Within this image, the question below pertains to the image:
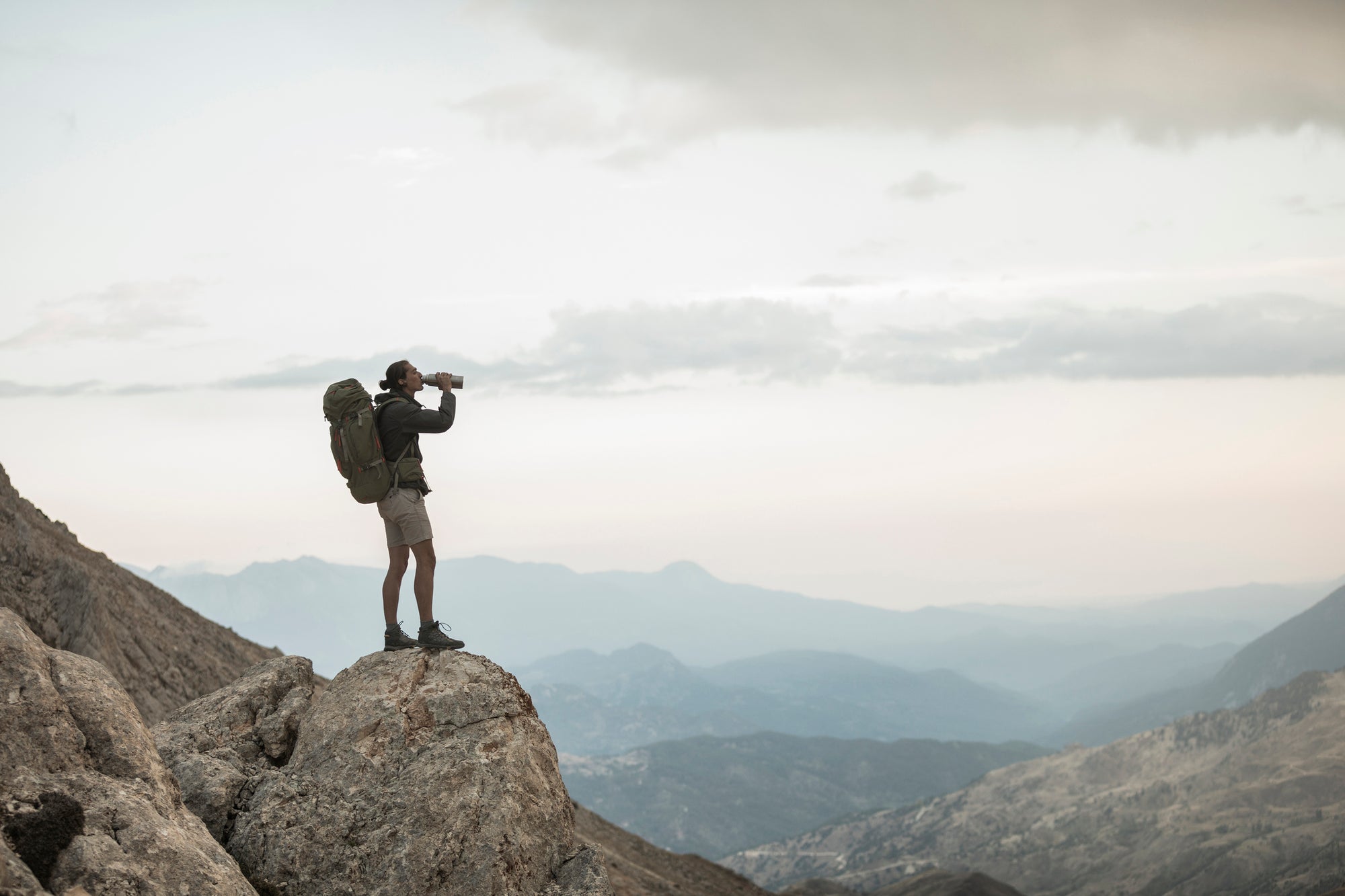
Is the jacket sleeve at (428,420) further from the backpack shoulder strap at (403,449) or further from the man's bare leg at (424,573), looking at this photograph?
the man's bare leg at (424,573)

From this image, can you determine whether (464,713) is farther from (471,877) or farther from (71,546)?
(71,546)

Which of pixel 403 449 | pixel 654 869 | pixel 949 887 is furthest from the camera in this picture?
pixel 949 887

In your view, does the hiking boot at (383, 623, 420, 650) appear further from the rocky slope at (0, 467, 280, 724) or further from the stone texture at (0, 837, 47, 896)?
the rocky slope at (0, 467, 280, 724)

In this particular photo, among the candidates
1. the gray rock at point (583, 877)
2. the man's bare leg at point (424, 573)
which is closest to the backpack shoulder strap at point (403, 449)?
the man's bare leg at point (424, 573)

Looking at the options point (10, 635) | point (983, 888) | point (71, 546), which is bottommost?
point (983, 888)

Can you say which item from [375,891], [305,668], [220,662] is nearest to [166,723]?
[305,668]

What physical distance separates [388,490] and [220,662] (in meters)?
44.5

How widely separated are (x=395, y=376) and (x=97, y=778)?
7780mm

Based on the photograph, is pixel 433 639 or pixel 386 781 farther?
pixel 433 639

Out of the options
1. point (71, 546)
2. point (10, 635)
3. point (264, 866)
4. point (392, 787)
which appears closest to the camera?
point (10, 635)

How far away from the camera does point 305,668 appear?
60.4 ft

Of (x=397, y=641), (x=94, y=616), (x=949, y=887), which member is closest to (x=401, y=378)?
(x=397, y=641)

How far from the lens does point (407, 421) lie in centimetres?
1711

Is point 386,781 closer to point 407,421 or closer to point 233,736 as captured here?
point 233,736
